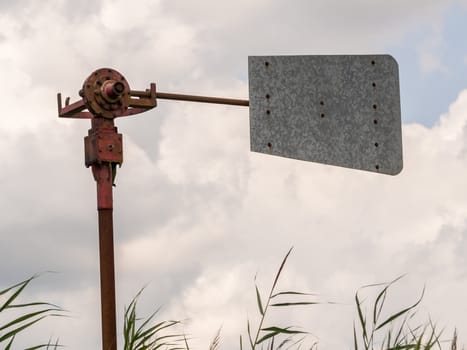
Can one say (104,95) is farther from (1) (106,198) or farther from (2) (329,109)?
(2) (329,109)

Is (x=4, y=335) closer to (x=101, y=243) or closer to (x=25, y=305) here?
(x=25, y=305)

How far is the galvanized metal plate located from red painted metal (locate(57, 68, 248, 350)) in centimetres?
96

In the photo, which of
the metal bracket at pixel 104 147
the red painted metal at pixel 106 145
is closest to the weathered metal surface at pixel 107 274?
the red painted metal at pixel 106 145

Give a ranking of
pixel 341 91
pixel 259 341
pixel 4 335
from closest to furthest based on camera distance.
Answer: pixel 4 335
pixel 259 341
pixel 341 91

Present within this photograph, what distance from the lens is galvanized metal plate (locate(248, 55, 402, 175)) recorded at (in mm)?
5793

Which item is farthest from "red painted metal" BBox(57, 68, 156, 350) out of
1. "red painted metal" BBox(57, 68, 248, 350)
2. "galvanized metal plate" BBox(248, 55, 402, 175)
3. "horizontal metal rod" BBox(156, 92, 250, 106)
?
"galvanized metal plate" BBox(248, 55, 402, 175)

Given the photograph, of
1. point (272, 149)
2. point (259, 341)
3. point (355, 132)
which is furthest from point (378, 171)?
point (259, 341)

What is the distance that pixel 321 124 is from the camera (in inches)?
237

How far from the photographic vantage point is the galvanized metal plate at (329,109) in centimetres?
579

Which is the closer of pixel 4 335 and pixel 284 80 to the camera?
pixel 4 335

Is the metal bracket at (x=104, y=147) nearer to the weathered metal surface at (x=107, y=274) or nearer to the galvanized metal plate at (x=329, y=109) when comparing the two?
the weathered metal surface at (x=107, y=274)

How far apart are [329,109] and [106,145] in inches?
64.9

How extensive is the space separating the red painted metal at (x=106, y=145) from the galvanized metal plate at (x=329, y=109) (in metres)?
0.96

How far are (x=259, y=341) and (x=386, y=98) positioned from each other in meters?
2.96
